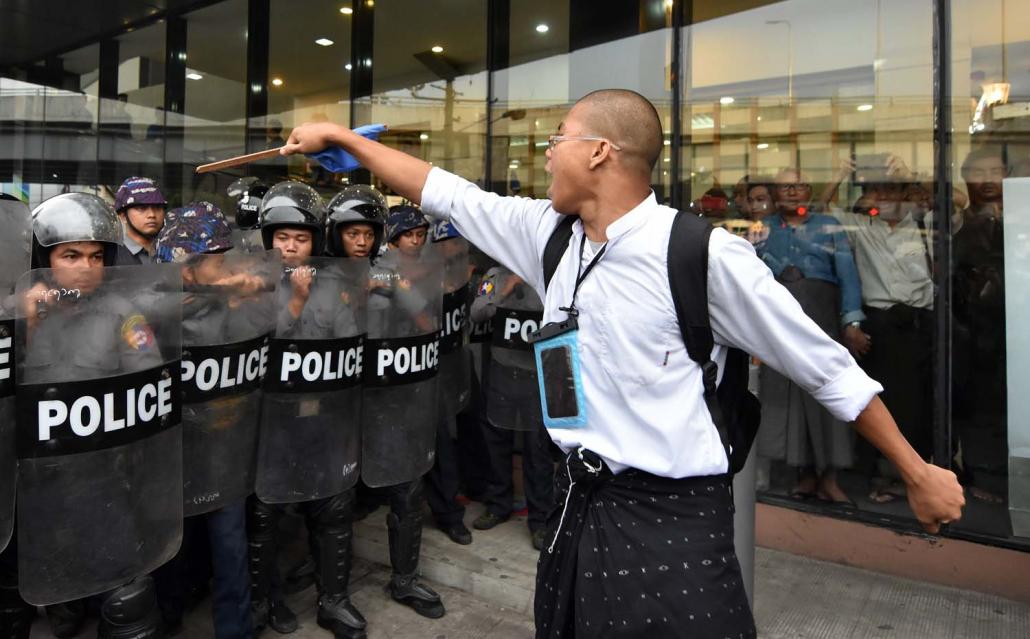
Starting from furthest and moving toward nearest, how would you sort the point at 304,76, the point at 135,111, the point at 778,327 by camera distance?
1. the point at 135,111
2. the point at 304,76
3. the point at 778,327

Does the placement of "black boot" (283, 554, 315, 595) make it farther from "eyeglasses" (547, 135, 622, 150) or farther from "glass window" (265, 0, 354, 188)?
"glass window" (265, 0, 354, 188)

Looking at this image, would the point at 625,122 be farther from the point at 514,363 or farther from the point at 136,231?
the point at 136,231

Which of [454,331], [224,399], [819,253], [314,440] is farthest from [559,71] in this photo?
[224,399]

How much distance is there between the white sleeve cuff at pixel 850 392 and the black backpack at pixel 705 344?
0.23 meters

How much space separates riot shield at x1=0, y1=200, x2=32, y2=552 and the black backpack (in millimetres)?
1729

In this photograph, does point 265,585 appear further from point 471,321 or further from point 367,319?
point 471,321

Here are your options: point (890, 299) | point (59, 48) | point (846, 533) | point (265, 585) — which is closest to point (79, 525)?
point (265, 585)

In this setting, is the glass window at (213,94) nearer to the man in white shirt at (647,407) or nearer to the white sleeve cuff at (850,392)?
the man in white shirt at (647,407)

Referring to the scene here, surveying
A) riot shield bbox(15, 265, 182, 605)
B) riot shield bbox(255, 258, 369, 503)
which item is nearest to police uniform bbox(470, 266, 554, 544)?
riot shield bbox(255, 258, 369, 503)

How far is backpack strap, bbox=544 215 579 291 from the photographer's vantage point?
6.43ft

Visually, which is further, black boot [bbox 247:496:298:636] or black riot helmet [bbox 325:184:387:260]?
black riot helmet [bbox 325:184:387:260]

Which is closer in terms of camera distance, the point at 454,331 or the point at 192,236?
the point at 192,236

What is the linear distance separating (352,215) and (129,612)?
2.15 meters

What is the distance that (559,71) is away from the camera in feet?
19.2
